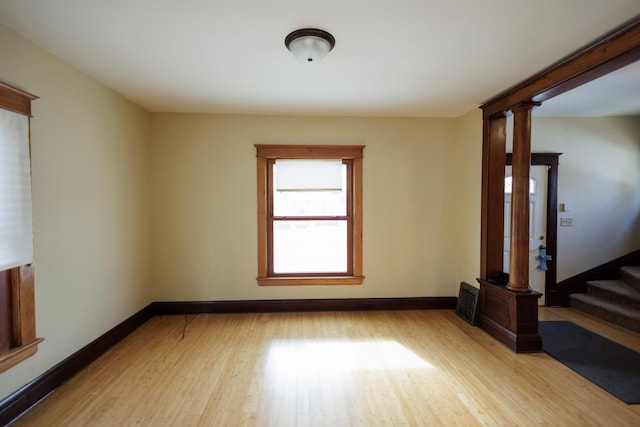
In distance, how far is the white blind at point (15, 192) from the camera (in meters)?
1.84

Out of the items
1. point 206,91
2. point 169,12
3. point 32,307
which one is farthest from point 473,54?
point 32,307

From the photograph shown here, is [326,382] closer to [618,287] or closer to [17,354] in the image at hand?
[17,354]

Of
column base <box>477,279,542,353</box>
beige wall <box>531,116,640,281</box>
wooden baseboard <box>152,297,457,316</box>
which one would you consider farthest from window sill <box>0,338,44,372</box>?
beige wall <box>531,116,640,281</box>

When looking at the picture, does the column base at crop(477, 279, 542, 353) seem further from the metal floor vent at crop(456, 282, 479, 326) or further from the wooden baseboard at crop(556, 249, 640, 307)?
the wooden baseboard at crop(556, 249, 640, 307)

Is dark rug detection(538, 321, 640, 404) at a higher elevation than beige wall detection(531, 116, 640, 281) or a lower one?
lower

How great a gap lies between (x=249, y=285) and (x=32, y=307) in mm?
2083

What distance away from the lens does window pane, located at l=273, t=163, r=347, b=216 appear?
12.8 ft

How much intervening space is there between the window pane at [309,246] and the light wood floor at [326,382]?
827mm

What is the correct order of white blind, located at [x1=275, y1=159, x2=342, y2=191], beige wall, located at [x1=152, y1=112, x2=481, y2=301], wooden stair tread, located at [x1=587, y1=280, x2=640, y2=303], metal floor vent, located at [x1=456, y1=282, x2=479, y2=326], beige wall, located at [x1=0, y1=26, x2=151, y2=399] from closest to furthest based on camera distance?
beige wall, located at [x1=0, y1=26, x2=151, y2=399] < metal floor vent, located at [x1=456, y1=282, x2=479, y2=326] < wooden stair tread, located at [x1=587, y1=280, x2=640, y2=303] < beige wall, located at [x1=152, y1=112, x2=481, y2=301] < white blind, located at [x1=275, y1=159, x2=342, y2=191]

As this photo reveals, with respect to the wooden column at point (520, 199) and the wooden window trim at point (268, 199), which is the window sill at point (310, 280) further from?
the wooden column at point (520, 199)

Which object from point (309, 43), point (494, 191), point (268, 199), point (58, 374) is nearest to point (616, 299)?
point (494, 191)

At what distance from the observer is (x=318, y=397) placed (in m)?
2.15

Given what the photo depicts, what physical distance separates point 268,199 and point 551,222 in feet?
12.7

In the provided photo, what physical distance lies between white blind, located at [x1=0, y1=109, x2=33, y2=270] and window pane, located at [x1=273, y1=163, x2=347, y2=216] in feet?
7.71
